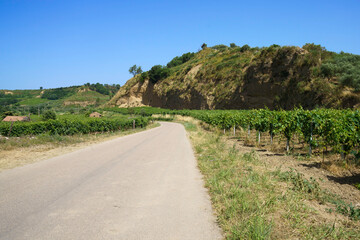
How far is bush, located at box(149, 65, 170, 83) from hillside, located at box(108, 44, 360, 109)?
8962 mm

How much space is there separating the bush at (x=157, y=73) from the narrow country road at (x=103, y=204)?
3259 inches

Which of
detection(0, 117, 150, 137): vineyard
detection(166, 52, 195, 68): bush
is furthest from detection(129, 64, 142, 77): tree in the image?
detection(0, 117, 150, 137): vineyard

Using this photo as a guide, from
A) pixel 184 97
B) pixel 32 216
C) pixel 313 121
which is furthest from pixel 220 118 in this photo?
pixel 184 97

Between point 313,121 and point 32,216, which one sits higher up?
point 313,121

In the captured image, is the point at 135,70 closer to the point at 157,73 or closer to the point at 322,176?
the point at 157,73

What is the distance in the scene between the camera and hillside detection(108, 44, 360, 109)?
28109 millimetres

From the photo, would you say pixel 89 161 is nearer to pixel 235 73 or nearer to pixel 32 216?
pixel 32 216

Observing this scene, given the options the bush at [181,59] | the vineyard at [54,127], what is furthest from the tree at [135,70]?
the vineyard at [54,127]

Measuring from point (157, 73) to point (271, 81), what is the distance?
56089mm

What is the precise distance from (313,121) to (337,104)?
61.2 feet

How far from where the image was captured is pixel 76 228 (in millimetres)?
3742

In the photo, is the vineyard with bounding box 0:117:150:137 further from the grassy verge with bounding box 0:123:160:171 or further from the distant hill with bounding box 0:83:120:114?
the distant hill with bounding box 0:83:120:114

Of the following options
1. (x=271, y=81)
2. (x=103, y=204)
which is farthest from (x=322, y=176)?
(x=271, y=81)

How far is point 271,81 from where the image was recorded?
132ft
